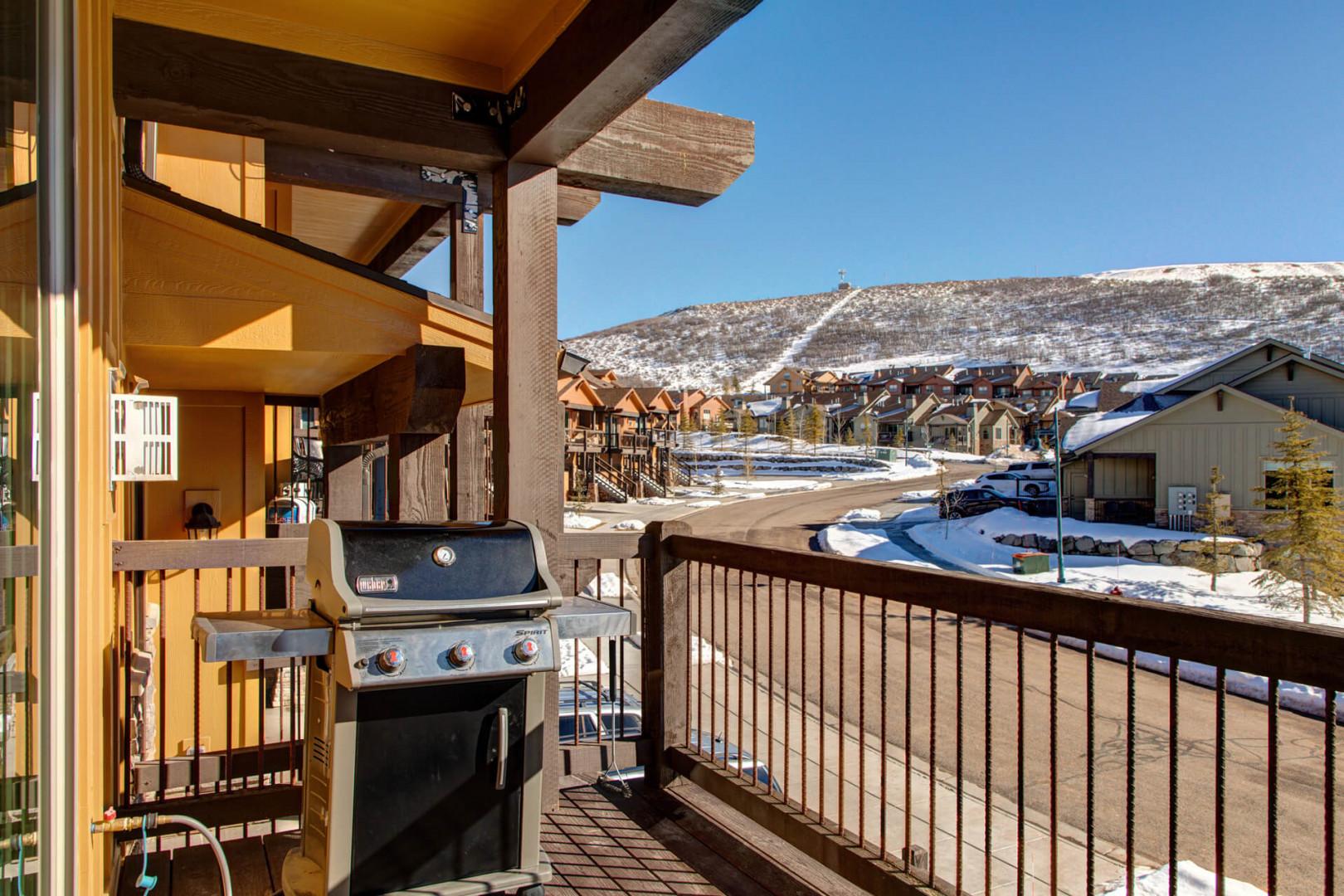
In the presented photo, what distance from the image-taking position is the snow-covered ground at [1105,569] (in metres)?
13.3

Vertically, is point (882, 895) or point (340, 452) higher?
point (340, 452)

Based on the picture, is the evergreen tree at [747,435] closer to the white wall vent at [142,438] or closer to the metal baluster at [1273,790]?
the white wall vent at [142,438]

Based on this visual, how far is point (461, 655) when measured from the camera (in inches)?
72.4

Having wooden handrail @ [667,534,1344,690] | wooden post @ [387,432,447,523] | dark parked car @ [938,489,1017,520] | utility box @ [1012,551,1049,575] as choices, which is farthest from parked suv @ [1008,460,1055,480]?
wooden handrail @ [667,534,1344,690]

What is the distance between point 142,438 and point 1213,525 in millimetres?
21022

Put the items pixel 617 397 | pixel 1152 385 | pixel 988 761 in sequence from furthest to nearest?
pixel 617 397
pixel 1152 385
pixel 988 761

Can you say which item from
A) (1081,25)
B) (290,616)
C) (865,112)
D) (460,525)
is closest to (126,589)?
(290,616)

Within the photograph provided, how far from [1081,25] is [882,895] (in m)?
98.6

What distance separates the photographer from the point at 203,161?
4.88 metres

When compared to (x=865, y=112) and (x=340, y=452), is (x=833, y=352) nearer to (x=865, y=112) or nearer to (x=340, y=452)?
(x=865, y=112)

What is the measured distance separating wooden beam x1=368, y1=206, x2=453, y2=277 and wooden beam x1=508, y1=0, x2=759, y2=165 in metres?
2.31

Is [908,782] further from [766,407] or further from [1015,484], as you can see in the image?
[766,407]

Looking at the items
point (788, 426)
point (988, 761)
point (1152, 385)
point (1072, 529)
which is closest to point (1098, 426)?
point (1072, 529)

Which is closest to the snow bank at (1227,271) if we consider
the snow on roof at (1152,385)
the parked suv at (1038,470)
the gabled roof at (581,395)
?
the snow on roof at (1152,385)
